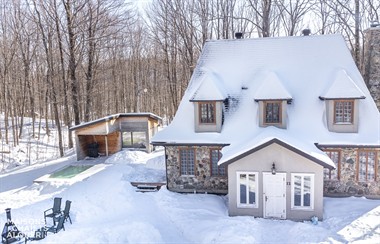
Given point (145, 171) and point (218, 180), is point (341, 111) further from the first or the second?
point (145, 171)

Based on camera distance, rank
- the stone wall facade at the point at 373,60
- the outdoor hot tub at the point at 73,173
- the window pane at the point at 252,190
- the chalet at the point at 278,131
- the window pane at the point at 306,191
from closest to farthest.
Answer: the window pane at the point at 306,191 < the chalet at the point at 278,131 < the window pane at the point at 252,190 < the outdoor hot tub at the point at 73,173 < the stone wall facade at the point at 373,60

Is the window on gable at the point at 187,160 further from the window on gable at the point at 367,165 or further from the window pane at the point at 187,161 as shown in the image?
the window on gable at the point at 367,165

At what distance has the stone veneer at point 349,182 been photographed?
12.1 m

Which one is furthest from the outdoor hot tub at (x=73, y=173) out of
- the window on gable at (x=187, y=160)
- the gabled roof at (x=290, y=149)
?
the gabled roof at (x=290, y=149)

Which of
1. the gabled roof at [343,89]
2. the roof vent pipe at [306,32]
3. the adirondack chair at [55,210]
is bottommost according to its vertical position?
the adirondack chair at [55,210]

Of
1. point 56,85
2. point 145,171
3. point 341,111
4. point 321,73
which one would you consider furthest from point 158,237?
point 56,85

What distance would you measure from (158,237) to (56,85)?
21.5 meters

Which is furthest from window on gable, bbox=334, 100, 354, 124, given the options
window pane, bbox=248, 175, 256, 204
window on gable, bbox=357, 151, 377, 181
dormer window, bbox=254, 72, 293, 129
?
window pane, bbox=248, 175, 256, 204

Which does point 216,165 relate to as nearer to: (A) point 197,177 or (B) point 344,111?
(A) point 197,177

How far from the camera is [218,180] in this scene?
517 inches

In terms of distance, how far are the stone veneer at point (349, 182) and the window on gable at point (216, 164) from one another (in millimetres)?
4045

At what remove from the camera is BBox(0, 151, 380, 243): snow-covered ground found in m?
9.52

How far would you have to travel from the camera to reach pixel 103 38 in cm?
2533

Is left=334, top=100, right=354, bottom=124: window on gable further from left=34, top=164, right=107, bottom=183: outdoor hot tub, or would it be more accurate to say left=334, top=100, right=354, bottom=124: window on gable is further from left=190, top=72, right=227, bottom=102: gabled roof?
left=34, top=164, right=107, bottom=183: outdoor hot tub
